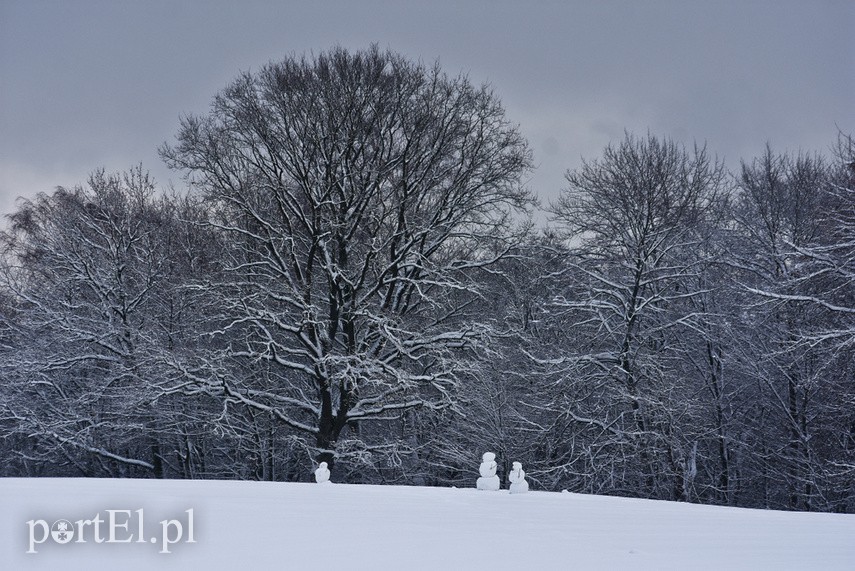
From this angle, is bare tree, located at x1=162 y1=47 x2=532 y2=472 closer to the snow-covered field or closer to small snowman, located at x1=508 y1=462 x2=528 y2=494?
small snowman, located at x1=508 y1=462 x2=528 y2=494

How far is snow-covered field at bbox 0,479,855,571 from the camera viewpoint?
15.0 ft

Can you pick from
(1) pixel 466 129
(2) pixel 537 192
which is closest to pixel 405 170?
(1) pixel 466 129

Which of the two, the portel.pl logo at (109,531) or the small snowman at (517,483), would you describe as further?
the small snowman at (517,483)

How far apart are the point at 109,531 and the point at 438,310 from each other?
17391 mm

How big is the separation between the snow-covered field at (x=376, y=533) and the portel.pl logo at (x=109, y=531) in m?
0.01

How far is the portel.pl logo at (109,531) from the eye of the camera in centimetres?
482

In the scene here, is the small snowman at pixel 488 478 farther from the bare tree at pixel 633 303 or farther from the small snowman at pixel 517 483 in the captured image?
the bare tree at pixel 633 303

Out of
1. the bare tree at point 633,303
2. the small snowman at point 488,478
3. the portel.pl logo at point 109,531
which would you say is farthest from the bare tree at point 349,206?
the portel.pl logo at point 109,531

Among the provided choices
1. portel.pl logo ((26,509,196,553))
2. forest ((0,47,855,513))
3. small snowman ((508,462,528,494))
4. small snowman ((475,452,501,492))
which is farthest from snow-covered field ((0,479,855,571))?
forest ((0,47,855,513))

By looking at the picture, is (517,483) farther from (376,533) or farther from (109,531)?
(109,531)

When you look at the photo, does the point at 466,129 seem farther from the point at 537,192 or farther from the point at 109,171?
the point at 109,171

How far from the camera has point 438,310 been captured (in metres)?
22.2

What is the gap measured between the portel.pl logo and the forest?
10776 millimetres

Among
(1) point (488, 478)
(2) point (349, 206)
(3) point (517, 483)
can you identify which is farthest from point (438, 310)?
(3) point (517, 483)
